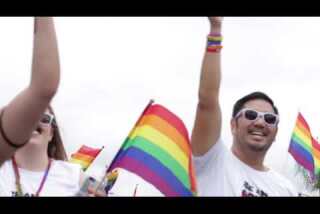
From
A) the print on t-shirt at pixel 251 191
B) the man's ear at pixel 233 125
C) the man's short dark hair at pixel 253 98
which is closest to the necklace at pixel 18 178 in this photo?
the print on t-shirt at pixel 251 191

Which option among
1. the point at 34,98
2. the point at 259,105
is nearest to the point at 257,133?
the point at 259,105

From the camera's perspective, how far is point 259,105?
4000mm

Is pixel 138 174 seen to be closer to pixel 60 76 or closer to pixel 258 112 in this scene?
pixel 258 112

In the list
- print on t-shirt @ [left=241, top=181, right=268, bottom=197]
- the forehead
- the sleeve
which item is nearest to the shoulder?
the sleeve

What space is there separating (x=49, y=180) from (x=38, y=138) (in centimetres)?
30

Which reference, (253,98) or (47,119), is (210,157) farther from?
(47,119)

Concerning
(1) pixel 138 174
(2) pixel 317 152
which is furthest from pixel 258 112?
(2) pixel 317 152

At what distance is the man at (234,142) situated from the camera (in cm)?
344

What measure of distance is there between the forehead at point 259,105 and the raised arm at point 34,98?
2.31 m

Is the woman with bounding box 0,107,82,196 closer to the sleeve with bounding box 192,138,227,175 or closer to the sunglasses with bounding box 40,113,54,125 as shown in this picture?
the sunglasses with bounding box 40,113,54,125

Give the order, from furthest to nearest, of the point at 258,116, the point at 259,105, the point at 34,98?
the point at 259,105 → the point at 258,116 → the point at 34,98

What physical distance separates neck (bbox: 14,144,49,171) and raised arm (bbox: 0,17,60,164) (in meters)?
1.56

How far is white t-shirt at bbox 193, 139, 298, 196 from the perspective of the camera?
3527mm
